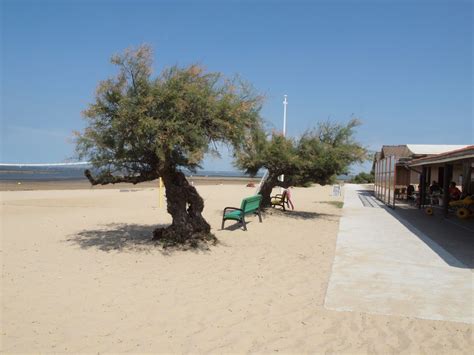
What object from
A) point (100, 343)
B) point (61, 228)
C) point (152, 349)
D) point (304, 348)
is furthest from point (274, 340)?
point (61, 228)

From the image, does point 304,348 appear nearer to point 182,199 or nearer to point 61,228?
point 182,199

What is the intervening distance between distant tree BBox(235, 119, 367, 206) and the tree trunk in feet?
16.4

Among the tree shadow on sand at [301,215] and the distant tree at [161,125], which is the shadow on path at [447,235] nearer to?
the tree shadow on sand at [301,215]

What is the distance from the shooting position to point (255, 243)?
8.82 metres

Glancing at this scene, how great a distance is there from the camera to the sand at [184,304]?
388cm

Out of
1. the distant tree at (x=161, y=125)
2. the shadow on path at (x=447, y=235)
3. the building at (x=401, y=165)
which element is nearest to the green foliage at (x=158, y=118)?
the distant tree at (x=161, y=125)

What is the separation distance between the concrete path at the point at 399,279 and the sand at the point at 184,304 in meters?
0.24

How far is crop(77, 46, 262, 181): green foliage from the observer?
6.95 metres

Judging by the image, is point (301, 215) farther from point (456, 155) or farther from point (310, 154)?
point (456, 155)

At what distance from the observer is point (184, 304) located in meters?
4.86

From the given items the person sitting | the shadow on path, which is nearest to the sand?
the shadow on path

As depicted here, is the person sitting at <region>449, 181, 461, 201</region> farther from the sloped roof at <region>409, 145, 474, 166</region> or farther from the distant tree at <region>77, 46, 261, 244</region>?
the distant tree at <region>77, 46, 261, 244</region>

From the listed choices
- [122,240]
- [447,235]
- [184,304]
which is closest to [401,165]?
[447,235]

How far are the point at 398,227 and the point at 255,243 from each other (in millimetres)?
5069
